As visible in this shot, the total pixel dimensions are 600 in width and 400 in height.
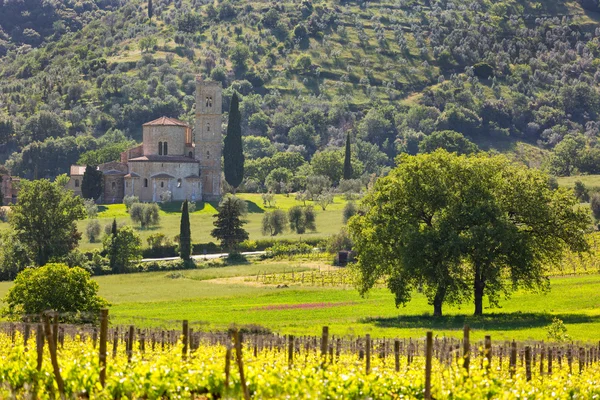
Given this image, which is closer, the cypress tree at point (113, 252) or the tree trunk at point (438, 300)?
the tree trunk at point (438, 300)

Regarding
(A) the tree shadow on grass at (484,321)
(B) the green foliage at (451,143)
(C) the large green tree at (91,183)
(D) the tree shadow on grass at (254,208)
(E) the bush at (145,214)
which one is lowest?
(A) the tree shadow on grass at (484,321)

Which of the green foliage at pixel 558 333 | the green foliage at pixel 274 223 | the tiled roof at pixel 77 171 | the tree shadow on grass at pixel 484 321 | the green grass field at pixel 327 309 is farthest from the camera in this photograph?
the tiled roof at pixel 77 171

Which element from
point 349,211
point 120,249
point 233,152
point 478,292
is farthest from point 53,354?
point 233,152

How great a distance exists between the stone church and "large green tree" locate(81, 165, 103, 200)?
199 centimetres

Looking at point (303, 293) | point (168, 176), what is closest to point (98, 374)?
point (303, 293)

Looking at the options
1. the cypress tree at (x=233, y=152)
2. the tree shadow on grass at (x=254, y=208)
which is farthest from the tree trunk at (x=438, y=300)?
the cypress tree at (x=233, y=152)

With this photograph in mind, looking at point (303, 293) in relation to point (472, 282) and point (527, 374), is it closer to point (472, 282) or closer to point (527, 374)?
point (472, 282)

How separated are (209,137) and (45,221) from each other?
178 feet

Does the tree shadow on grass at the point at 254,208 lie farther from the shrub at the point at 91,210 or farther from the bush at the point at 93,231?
the bush at the point at 93,231

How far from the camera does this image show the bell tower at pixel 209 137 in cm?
14212

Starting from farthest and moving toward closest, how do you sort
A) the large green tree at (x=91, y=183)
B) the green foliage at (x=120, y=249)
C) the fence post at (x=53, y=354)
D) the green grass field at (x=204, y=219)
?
the large green tree at (x=91, y=183), the green grass field at (x=204, y=219), the green foliage at (x=120, y=249), the fence post at (x=53, y=354)

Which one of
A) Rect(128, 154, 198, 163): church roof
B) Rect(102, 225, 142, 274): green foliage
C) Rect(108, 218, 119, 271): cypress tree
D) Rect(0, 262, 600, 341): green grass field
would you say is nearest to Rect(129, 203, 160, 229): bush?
Rect(128, 154, 198, 163): church roof

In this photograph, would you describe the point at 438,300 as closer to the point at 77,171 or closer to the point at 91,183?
the point at 91,183

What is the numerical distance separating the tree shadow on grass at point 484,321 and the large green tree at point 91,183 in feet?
281
